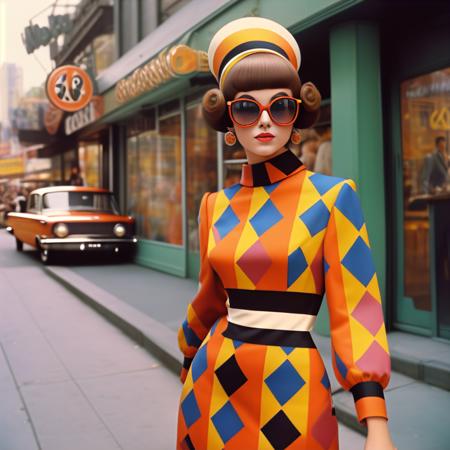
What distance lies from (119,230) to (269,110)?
419 inches

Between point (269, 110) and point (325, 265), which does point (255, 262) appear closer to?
point (325, 265)

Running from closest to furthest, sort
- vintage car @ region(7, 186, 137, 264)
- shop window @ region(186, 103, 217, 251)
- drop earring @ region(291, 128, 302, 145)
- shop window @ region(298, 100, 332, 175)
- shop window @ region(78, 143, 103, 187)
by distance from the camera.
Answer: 1. drop earring @ region(291, 128, 302, 145)
2. shop window @ region(298, 100, 332, 175)
3. shop window @ region(186, 103, 217, 251)
4. vintage car @ region(7, 186, 137, 264)
5. shop window @ region(78, 143, 103, 187)

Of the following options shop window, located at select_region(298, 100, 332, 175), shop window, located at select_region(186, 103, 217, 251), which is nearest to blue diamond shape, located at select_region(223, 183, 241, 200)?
shop window, located at select_region(298, 100, 332, 175)

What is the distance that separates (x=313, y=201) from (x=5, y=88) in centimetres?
10827

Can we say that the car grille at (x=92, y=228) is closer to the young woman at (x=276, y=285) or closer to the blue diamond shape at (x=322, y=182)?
the young woman at (x=276, y=285)

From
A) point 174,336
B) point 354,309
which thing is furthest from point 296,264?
point 174,336

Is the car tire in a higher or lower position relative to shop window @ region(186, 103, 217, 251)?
lower

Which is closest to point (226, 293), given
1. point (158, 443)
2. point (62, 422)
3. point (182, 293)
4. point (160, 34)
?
point (158, 443)

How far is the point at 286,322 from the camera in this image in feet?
5.20

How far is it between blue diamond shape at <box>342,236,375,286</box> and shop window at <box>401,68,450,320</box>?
386 cm

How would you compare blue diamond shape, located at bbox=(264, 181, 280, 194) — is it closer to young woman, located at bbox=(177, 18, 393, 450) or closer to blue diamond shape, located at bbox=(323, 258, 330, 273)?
young woman, located at bbox=(177, 18, 393, 450)

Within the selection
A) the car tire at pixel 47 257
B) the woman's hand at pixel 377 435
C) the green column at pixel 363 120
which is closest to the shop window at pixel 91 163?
the car tire at pixel 47 257

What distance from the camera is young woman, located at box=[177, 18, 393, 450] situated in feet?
4.99

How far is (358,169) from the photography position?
5379mm
